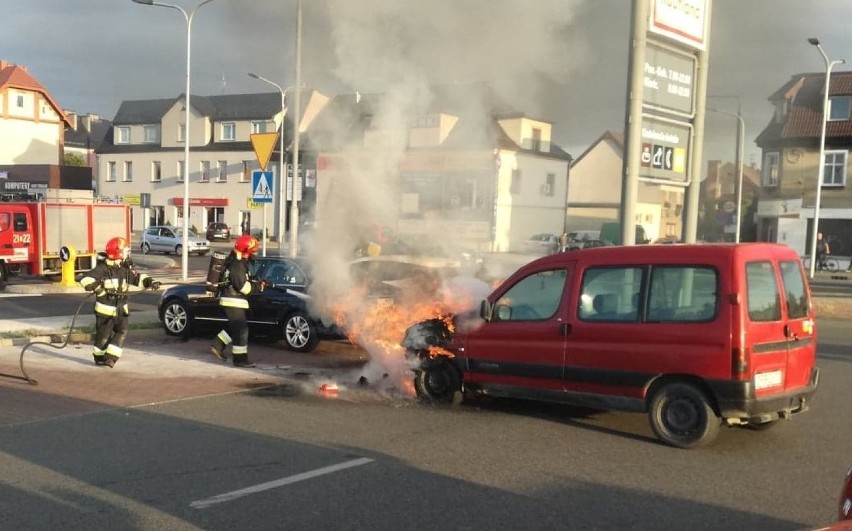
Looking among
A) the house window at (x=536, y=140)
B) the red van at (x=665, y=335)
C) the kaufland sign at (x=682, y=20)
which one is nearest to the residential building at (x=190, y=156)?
the kaufland sign at (x=682, y=20)

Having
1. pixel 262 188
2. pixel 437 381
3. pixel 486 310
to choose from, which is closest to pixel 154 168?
pixel 262 188

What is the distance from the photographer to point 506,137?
35.4 ft

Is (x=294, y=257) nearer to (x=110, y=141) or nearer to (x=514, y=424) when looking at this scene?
(x=514, y=424)

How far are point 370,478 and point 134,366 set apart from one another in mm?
6078

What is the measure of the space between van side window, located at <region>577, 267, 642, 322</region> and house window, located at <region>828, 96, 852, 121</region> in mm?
40485

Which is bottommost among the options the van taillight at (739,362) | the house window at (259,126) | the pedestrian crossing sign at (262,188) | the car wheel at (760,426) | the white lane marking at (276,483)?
the white lane marking at (276,483)

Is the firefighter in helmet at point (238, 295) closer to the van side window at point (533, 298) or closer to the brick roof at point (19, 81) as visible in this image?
the van side window at point (533, 298)

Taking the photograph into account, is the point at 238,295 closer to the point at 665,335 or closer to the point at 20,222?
the point at 665,335

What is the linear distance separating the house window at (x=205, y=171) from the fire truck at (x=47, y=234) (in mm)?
32606

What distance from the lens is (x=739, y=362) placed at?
6.32 metres

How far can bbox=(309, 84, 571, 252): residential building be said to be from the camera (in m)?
10.2

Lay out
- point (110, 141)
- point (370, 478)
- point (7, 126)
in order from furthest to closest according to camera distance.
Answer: point (110, 141) < point (7, 126) < point (370, 478)

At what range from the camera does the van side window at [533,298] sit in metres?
7.51

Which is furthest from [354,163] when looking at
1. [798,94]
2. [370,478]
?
[798,94]
